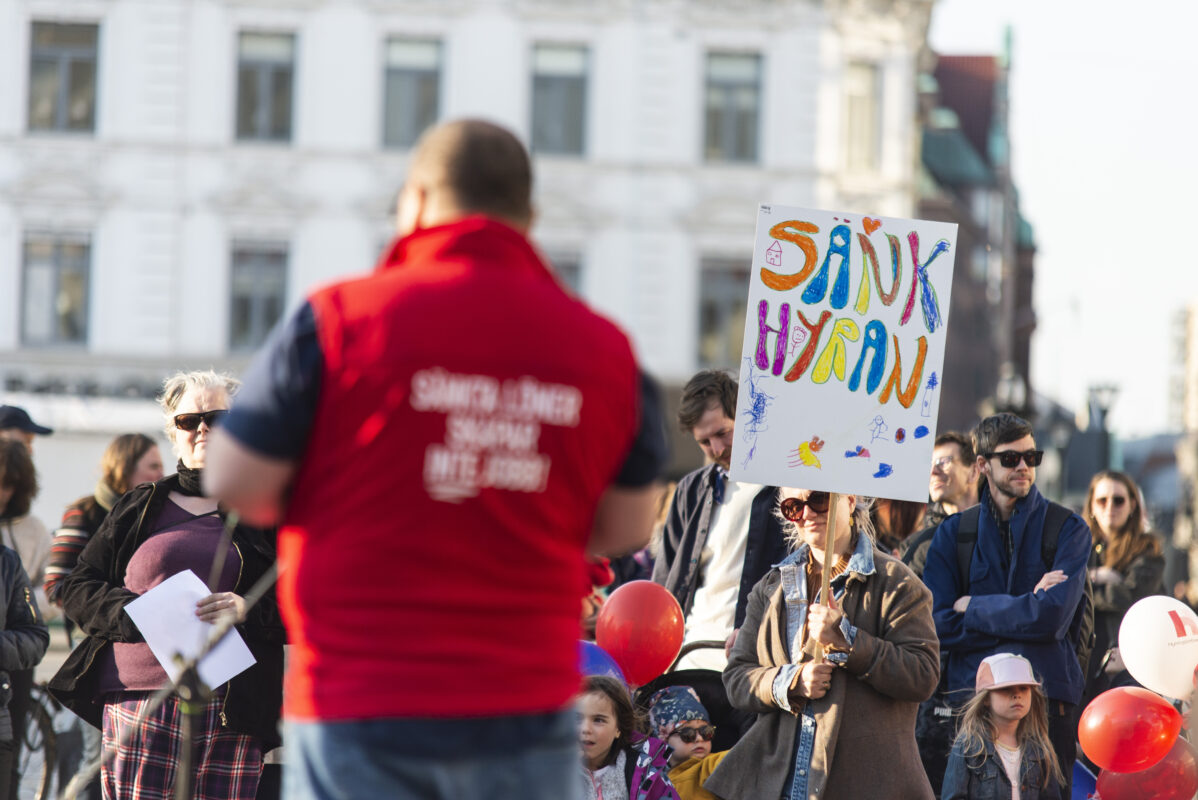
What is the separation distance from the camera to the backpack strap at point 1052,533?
21.0 ft

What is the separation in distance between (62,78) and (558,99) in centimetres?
780

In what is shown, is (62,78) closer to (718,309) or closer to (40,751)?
(718,309)

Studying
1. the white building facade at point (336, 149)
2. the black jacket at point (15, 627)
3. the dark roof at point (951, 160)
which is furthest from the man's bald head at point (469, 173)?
the dark roof at point (951, 160)

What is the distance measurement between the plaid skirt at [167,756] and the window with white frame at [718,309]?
21065 millimetres

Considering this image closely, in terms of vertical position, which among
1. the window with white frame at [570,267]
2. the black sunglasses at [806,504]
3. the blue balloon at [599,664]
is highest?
the window with white frame at [570,267]

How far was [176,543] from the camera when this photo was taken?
201 inches

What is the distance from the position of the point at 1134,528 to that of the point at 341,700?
6475 millimetres

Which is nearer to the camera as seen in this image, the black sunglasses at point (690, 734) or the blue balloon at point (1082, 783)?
the black sunglasses at point (690, 734)

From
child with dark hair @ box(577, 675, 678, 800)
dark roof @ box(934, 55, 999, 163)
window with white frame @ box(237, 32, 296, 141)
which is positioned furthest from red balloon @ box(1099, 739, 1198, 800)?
dark roof @ box(934, 55, 999, 163)

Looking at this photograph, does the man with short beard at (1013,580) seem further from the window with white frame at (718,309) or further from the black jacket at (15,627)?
the window with white frame at (718,309)

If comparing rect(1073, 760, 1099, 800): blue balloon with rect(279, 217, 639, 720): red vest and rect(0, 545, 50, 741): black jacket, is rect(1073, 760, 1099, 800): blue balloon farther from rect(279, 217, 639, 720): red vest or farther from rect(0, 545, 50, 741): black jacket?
rect(279, 217, 639, 720): red vest

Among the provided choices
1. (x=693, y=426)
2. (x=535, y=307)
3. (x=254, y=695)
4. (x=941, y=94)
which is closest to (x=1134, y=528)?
(x=693, y=426)

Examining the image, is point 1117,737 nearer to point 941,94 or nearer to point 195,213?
point 195,213

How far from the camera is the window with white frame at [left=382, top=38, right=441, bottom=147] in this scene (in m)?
25.5
